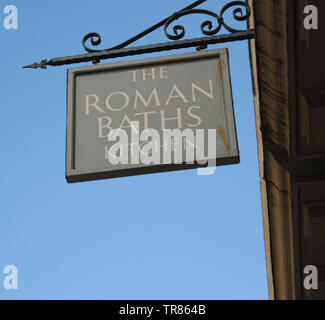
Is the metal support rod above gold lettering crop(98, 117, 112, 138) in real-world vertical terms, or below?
above

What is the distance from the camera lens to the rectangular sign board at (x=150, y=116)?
17.5ft

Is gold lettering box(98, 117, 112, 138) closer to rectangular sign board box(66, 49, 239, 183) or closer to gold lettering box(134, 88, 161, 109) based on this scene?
rectangular sign board box(66, 49, 239, 183)

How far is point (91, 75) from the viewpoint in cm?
604

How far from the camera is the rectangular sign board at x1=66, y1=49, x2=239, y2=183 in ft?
17.5

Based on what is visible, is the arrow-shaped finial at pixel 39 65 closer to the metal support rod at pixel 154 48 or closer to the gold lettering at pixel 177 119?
the metal support rod at pixel 154 48

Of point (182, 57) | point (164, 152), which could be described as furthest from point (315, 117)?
point (164, 152)

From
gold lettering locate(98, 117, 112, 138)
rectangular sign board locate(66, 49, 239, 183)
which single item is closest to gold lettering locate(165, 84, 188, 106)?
rectangular sign board locate(66, 49, 239, 183)

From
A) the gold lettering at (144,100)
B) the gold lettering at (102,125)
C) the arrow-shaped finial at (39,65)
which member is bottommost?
the gold lettering at (102,125)

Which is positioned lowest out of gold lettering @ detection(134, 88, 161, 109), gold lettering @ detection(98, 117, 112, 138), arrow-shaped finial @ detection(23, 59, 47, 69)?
gold lettering @ detection(98, 117, 112, 138)

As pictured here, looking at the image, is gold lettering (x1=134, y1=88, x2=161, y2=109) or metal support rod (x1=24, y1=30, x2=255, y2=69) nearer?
gold lettering (x1=134, y1=88, x2=161, y2=109)

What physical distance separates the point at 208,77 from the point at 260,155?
5.09 ft

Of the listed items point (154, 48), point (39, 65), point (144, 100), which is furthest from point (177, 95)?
point (39, 65)

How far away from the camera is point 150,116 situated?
556 centimetres

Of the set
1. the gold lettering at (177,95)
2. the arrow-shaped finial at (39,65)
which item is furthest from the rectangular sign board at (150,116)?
the arrow-shaped finial at (39,65)
